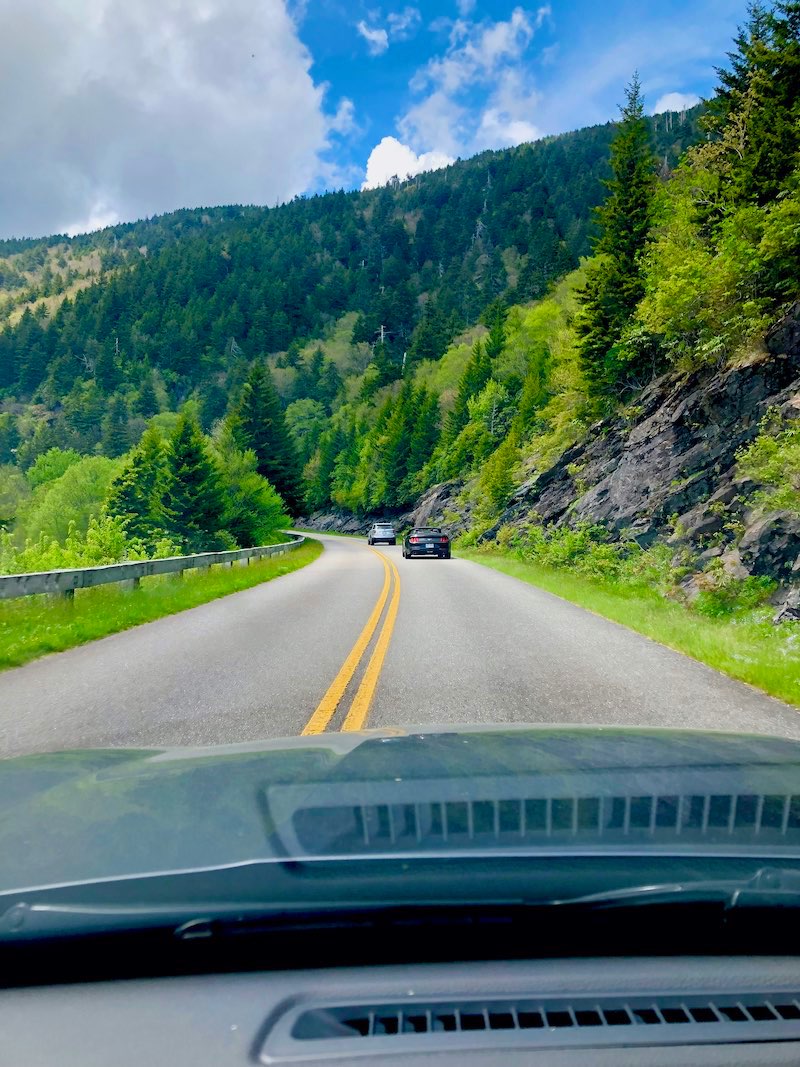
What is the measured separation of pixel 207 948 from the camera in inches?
73.9

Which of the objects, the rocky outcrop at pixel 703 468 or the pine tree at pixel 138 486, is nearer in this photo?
the rocky outcrop at pixel 703 468

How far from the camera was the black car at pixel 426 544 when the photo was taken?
36.4 meters

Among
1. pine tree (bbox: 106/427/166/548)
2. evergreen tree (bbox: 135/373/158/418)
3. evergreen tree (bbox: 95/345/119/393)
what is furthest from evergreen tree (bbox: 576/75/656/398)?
evergreen tree (bbox: 95/345/119/393)

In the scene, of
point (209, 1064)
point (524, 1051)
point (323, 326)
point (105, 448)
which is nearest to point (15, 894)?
point (209, 1064)

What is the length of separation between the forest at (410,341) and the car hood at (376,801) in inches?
459

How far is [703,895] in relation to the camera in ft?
6.44

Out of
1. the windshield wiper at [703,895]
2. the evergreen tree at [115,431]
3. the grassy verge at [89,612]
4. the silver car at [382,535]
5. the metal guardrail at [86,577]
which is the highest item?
the evergreen tree at [115,431]

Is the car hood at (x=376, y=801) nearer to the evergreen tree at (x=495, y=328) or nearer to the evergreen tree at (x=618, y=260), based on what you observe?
the evergreen tree at (x=618, y=260)

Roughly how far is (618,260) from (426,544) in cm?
1565

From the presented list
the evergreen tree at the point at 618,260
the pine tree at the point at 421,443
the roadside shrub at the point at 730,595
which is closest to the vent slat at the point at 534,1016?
the roadside shrub at the point at 730,595

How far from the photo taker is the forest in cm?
2448

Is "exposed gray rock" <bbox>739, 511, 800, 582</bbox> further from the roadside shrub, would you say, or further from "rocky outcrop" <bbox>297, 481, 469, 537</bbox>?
"rocky outcrop" <bbox>297, 481, 469, 537</bbox>

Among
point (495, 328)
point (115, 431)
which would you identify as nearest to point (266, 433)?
point (495, 328)

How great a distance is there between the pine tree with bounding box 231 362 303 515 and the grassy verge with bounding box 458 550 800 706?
47.7 m
